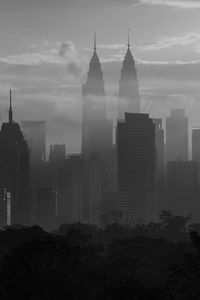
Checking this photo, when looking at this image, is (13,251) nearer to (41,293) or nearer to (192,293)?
(41,293)

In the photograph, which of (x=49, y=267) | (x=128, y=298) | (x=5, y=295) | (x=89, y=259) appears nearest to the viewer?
(x=128, y=298)

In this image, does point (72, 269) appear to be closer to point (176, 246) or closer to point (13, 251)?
point (13, 251)

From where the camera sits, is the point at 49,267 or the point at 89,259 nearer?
the point at 49,267

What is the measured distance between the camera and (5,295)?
197 ft

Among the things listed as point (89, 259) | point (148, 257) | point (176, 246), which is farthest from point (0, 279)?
point (176, 246)

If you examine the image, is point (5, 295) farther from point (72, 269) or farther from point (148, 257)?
point (148, 257)

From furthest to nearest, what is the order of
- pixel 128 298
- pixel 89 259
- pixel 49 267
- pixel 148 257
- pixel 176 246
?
1. pixel 176 246
2. pixel 148 257
3. pixel 89 259
4. pixel 49 267
5. pixel 128 298

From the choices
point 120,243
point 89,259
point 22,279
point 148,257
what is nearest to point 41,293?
point 22,279

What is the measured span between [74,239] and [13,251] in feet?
134

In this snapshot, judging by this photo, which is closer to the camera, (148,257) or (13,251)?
(13,251)

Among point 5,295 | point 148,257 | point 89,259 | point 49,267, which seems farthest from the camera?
point 148,257

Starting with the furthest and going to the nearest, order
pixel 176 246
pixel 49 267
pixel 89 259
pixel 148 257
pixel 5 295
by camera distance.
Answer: pixel 176 246, pixel 148 257, pixel 89 259, pixel 49 267, pixel 5 295

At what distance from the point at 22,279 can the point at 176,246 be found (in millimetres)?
48155

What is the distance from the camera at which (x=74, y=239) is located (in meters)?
110
